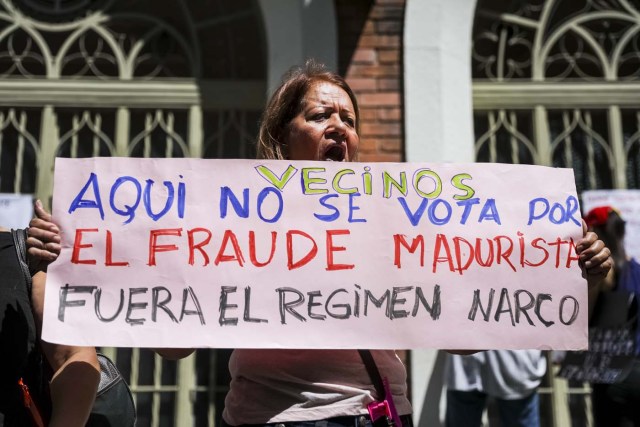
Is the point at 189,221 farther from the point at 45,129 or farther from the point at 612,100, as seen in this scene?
the point at 612,100

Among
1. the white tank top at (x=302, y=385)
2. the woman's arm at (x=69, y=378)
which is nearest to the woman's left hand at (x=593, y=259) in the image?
the white tank top at (x=302, y=385)

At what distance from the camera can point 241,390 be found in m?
1.95

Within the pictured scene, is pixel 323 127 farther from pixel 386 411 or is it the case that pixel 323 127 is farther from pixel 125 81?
pixel 125 81

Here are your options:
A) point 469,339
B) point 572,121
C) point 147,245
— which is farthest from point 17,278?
point 572,121

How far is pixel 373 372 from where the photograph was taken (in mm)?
1951

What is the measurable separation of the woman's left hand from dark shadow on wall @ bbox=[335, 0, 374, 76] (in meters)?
3.13

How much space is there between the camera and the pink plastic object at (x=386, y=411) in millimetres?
1864

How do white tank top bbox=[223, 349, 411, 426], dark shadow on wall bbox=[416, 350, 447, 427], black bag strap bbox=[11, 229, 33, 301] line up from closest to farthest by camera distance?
white tank top bbox=[223, 349, 411, 426]
black bag strap bbox=[11, 229, 33, 301]
dark shadow on wall bbox=[416, 350, 447, 427]

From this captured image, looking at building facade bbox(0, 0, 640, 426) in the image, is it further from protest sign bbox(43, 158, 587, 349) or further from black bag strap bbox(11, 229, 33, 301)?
black bag strap bbox(11, 229, 33, 301)

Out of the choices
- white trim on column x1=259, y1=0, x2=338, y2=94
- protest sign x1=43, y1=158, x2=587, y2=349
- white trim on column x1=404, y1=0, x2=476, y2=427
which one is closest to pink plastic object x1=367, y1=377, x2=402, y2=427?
protest sign x1=43, y1=158, x2=587, y2=349

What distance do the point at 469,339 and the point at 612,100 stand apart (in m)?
3.95

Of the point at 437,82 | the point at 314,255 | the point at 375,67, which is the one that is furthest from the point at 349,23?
the point at 314,255

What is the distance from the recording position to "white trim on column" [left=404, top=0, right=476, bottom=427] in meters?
4.98

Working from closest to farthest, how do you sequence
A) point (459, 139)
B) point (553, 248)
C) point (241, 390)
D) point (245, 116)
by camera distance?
point (241, 390) < point (553, 248) < point (459, 139) < point (245, 116)
